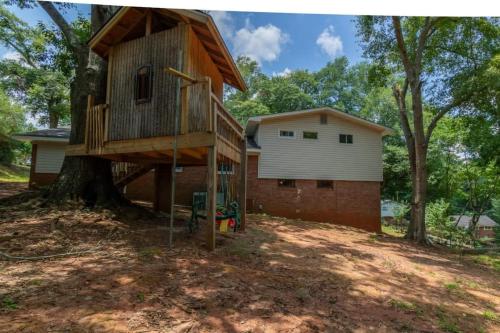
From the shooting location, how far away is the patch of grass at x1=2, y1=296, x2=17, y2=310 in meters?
2.68

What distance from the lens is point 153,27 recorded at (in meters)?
7.04

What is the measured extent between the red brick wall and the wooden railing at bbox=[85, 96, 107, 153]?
8.13 meters

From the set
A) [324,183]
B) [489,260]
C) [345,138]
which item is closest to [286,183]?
[324,183]

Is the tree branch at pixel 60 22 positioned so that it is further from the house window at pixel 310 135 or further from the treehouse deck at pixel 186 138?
the house window at pixel 310 135

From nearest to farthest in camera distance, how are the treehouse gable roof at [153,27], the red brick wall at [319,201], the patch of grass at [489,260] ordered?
the treehouse gable roof at [153,27]
the patch of grass at [489,260]
the red brick wall at [319,201]

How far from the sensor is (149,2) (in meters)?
1.95

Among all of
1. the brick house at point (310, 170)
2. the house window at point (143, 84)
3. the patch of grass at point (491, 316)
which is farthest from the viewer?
the brick house at point (310, 170)

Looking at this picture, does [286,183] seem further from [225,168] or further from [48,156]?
[48,156]

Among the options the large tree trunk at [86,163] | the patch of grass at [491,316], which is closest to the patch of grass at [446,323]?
the patch of grass at [491,316]

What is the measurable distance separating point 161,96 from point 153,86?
1.30 feet

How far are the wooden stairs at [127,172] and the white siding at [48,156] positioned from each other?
5661 millimetres

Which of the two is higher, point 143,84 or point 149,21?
point 149,21

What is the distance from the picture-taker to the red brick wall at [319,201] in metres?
14.3

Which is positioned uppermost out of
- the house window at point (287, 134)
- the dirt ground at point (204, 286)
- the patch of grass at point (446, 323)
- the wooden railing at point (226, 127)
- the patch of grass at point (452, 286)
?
the house window at point (287, 134)
